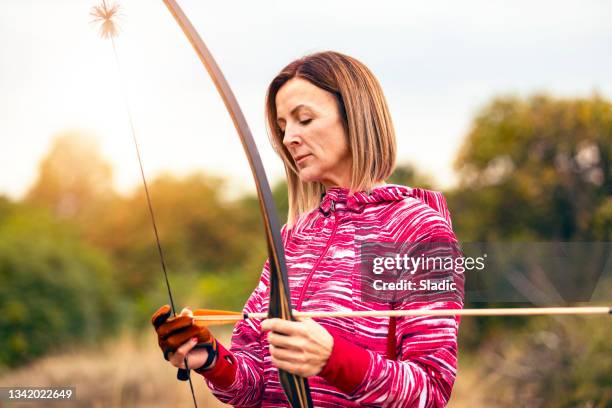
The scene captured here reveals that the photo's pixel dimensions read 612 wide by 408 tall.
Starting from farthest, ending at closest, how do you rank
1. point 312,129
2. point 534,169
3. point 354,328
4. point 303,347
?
point 534,169
point 312,129
point 354,328
point 303,347

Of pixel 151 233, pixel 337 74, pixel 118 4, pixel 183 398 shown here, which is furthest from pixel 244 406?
pixel 151 233

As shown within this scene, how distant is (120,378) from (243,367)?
16.2 ft

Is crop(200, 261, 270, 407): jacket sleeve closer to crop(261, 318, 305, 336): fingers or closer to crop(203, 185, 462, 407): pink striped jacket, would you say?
crop(203, 185, 462, 407): pink striped jacket

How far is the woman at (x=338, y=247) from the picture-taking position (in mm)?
1284

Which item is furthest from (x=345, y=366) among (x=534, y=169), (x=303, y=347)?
(x=534, y=169)

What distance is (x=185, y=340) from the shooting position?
4.69 ft

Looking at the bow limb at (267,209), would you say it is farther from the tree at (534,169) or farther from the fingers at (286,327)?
the tree at (534,169)

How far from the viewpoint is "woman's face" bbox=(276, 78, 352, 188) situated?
150cm

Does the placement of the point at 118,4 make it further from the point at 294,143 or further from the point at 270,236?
the point at 270,236

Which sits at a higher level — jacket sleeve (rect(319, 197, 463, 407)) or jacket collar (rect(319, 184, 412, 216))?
jacket collar (rect(319, 184, 412, 216))

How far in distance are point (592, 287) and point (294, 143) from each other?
→ 0.66 metres

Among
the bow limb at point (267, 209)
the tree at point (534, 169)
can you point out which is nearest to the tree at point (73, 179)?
the tree at point (534, 169)

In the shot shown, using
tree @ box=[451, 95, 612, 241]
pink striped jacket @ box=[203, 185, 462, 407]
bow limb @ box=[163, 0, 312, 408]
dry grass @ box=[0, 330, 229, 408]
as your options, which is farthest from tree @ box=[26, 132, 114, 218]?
pink striped jacket @ box=[203, 185, 462, 407]

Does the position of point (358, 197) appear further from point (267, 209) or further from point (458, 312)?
point (458, 312)
